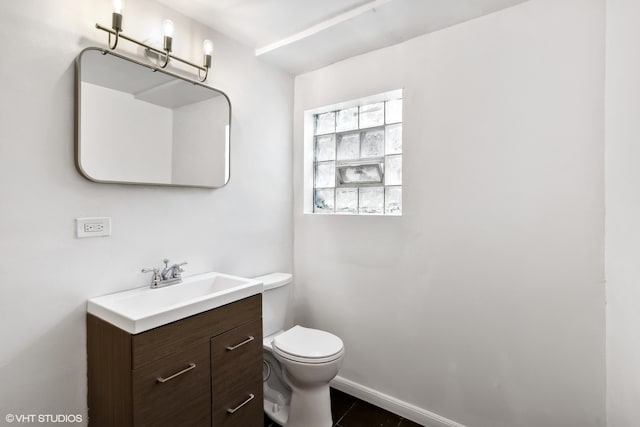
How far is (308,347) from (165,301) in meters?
0.84

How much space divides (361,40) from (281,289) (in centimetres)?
179

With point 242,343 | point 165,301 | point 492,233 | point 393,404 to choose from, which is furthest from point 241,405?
point 492,233

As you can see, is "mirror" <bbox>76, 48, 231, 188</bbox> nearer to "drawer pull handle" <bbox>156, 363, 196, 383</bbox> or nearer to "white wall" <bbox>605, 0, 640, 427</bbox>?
"drawer pull handle" <bbox>156, 363, 196, 383</bbox>

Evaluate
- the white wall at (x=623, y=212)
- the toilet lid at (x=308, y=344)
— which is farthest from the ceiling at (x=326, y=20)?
the toilet lid at (x=308, y=344)

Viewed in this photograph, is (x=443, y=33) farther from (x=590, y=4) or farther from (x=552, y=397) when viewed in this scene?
(x=552, y=397)

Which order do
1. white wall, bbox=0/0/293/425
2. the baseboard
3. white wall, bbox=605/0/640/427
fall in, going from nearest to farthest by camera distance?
white wall, bbox=605/0/640/427 → white wall, bbox=0/0/293/425 → the baseboard

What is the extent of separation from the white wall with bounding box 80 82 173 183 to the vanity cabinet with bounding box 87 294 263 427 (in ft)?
2.28

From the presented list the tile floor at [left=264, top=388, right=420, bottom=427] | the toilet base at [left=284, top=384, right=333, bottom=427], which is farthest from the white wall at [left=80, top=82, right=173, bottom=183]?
the tile floor at [left=264, top=388, right=420, bottom=427]

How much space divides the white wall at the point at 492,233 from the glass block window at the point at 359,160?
0.62 feet

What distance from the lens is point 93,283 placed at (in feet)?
4.72

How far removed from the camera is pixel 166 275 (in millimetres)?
1641

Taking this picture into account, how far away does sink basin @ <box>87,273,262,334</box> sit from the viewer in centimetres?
120

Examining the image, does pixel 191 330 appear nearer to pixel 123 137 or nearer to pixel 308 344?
pixel 308 344

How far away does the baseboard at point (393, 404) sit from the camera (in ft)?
6.10
